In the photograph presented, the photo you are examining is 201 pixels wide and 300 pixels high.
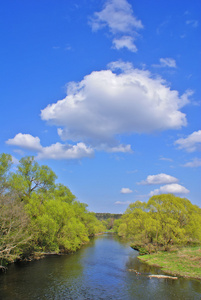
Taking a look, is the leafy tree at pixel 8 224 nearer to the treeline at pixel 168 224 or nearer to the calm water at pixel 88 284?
the calm water at pixel 88 284

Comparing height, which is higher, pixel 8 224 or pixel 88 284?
pixel 8 224

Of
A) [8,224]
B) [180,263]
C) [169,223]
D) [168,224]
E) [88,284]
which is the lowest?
[88,284]

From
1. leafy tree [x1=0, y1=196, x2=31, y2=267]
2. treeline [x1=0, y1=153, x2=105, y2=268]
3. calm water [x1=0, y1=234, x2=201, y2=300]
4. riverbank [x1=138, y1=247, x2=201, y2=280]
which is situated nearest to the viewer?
calm water [x1=0, y1=234, x2=201, y2=300]

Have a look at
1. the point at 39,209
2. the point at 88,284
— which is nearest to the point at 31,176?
the point at 39,209

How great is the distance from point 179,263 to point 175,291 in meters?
13.9

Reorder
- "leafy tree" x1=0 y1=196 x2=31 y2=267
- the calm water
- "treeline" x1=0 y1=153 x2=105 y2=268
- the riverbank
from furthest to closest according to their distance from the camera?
1. "treeline" x1=0 y1=153 x2=105 y2=268
2. the riverbank
3. "leafy tree" x1=0 y1=196 x2=31 y2=267
4. the calm water

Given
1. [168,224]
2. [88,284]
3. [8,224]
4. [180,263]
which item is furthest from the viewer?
[168,224]

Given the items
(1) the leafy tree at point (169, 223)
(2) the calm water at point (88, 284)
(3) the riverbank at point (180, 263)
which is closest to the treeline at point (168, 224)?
(1) the leafy tree at point (169, 223)

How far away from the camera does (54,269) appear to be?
115 ft

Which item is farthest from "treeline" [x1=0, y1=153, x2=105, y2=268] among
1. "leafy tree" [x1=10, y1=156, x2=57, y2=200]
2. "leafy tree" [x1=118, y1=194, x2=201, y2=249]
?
"leafy tree" [x1=118, y1=194, x2=201, y2=249]

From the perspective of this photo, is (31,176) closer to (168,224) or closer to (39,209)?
(39,209)

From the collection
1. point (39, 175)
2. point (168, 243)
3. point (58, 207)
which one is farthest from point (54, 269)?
point (168, 243)

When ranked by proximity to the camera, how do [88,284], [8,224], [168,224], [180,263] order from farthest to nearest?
[168,224] < [180,263] < [8,224] < [88,284]

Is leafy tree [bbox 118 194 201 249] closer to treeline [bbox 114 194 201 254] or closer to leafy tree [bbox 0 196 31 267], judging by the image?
treeline [bbox 114 194 201 254]
